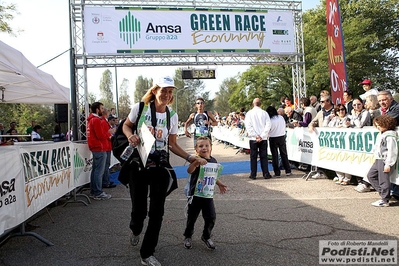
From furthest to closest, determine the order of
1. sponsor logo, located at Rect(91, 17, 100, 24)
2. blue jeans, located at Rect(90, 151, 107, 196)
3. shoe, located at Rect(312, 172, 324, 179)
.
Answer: sponsor logo, located at Rect(91, 17, 100, 24)
shoe, located at Rect(312, 172, 324, 179)
blue jeans, located at Rect(90, 151, 107, 196)

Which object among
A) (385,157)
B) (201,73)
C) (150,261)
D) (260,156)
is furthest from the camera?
(201,73)

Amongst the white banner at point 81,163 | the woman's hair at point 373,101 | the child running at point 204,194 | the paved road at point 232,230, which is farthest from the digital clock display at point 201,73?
the child running at point 204,194

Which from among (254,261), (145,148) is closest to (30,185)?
(145,148)

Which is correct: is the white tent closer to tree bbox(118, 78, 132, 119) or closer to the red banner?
the red banner

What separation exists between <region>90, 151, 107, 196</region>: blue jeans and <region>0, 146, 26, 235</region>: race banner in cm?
283

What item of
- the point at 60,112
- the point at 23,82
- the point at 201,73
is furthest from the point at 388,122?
the point at 201,73

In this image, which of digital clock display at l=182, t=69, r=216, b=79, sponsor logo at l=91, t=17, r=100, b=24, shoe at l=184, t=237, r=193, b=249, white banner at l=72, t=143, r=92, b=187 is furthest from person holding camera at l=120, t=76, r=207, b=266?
digital clock display at l=182, t=69, r=216, b=79

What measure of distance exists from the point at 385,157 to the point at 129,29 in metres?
11.7

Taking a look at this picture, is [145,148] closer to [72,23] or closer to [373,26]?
[72,23]

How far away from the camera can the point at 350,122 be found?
773 centimetres

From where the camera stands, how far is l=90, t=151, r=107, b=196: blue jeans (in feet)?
23.5

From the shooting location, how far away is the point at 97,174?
7.25 m

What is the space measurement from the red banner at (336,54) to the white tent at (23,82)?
31.1ft

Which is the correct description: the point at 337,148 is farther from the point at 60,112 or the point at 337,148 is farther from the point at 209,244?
the point at 60,112
